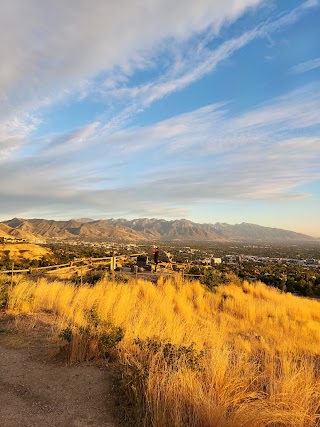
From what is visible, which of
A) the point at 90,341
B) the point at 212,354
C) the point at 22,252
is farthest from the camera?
the point at 22,252

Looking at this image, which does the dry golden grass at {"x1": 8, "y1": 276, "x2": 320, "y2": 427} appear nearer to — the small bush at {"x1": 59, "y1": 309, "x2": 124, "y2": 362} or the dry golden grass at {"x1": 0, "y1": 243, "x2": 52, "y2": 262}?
the small bush at {"x1": 59, "y1": 309, "x2": 124, "y2": 362}

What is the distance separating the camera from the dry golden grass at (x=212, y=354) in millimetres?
3736

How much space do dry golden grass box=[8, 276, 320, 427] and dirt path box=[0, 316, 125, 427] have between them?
1.52 feet

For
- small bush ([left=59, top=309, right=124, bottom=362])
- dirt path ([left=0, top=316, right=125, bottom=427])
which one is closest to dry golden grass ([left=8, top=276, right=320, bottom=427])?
small bush ([left=59, top=309, right=124, bottom=362])

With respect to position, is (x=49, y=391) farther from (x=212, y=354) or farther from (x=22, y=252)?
(x=22, y=252)

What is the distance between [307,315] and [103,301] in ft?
29.9

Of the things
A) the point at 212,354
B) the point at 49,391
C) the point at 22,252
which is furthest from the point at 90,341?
the point at 22,252

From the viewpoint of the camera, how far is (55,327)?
25.4 ft

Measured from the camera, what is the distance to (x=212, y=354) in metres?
5.08

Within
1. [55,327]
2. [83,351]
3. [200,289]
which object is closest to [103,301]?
[55,327]

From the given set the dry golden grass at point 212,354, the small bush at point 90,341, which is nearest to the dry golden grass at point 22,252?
the dry golden grass at point 212,354

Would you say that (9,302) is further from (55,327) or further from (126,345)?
(126,345)

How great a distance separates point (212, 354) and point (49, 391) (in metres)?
2.54

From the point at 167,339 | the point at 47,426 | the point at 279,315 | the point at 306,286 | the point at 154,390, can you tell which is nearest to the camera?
the point at 47,426
